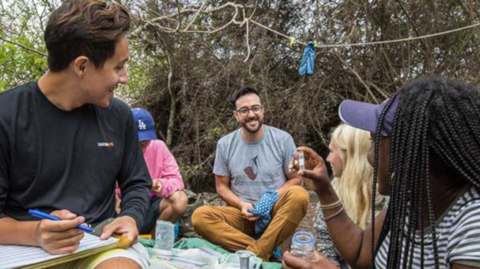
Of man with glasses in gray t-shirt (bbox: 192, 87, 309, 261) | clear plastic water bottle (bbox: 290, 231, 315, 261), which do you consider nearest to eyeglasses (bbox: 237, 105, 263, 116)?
man with glasses in gray t-shirt (bbox: 192, 87, 309, 261)

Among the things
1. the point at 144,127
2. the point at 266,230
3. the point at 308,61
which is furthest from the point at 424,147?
the point at 308,61

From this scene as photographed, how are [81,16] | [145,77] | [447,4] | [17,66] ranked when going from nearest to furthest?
[81,16], [17,66], [447,4], [145,77]

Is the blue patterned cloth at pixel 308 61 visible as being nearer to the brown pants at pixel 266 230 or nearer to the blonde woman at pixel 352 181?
the brown pants at pixel 266 230

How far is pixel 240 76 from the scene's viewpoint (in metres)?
5.26

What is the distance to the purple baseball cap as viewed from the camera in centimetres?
136

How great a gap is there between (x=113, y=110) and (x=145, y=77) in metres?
4.23

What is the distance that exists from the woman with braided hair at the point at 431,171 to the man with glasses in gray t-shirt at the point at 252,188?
67.6 inches

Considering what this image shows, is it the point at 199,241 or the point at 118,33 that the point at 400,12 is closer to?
the point at 199,241

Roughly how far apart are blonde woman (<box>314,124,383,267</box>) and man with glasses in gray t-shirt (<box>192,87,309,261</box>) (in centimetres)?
70

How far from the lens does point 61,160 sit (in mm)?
1650

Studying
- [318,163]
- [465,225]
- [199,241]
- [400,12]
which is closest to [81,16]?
[318,163]

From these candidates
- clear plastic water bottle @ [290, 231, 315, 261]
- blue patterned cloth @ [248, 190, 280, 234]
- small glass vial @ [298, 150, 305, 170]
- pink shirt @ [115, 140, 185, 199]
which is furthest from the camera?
pink shirt @ [115, 140, 185, 199]

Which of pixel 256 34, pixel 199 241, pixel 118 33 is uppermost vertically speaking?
pixel 256 34

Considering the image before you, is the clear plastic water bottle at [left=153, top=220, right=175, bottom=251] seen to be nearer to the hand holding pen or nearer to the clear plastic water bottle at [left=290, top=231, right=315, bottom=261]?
the clear plastic water bottle at [left=290, top=231, right=315, bottom=261]
